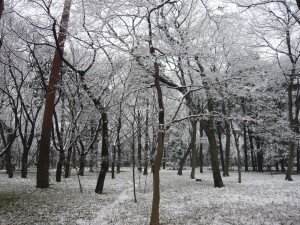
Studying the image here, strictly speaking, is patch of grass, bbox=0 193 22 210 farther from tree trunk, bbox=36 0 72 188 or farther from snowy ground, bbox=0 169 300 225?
tree trunk, bbox=36 0 72 188

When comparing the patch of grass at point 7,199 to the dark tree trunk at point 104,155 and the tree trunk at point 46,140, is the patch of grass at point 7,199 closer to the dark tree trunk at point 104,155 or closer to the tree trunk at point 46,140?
the tree trunk at point 46,140

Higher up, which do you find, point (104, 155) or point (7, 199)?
point (104, 155)

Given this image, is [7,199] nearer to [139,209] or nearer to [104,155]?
[104,155]

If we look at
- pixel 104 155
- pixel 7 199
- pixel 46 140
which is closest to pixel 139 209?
pixel 104 155

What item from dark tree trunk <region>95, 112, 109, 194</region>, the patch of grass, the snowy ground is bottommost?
the snowy ground

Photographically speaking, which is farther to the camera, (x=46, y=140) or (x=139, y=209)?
(x=46, y=140)

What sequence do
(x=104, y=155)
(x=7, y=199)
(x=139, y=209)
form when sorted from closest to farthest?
(x=139, y=209) < (x=7, y=199) < (x=104, y=155)

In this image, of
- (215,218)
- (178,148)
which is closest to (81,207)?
(215,218)

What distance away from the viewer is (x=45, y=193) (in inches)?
554

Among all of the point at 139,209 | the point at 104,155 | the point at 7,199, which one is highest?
the point at 104,155

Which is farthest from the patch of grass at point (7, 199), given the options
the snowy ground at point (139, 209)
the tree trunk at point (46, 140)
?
the tree trunk at point (46, 140)

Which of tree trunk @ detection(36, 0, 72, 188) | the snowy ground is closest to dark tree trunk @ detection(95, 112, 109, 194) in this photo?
the snowy ground

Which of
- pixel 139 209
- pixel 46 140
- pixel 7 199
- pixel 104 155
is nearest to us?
pixel 139 209

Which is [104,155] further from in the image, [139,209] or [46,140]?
[139,209]
